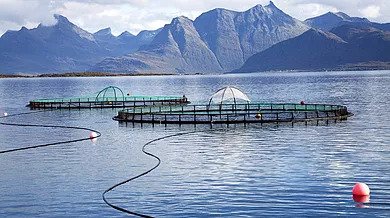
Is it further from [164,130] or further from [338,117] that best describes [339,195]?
[338,117]

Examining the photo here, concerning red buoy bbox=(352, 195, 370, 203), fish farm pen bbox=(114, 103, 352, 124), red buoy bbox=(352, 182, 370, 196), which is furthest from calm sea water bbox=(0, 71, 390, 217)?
fish farm pen bbox=(114, 103, 352, 124)

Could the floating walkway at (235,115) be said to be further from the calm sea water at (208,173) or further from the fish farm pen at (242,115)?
the calm sea water at (208,173)

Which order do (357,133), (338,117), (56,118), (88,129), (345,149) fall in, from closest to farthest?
1. (345,149)
2. (357,133)
3. (88,129)
4. (338,117)
5. (56,118)

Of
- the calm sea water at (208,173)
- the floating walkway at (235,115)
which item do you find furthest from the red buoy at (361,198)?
the floating walkway at (235,115)

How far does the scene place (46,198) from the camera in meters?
41.0

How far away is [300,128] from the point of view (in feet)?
264

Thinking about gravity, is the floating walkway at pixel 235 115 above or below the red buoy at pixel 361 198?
above

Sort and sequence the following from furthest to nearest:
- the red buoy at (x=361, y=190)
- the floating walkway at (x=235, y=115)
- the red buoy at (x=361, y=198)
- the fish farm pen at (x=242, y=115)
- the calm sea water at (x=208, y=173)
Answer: the floating walkway at (x=235, y=115)
the fish farm pen at (x=242, y=115)
the red buoy at (x=361, y=190)
the red buoy at (x=361, y=198)
the calm sea water at (x=208, y=173)

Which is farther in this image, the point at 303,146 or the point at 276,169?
the point at 303,146

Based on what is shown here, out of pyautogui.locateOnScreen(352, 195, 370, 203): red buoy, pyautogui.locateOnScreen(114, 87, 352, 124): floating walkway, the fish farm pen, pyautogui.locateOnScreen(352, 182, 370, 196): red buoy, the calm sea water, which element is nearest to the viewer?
the calm sea water

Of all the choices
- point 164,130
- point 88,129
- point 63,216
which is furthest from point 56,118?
point 63,216

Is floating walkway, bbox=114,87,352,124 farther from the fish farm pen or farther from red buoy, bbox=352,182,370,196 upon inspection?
red buoy, bbox=352,182,370,196

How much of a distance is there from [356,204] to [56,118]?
82295mm

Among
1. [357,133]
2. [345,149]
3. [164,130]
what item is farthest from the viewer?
[164,130]
